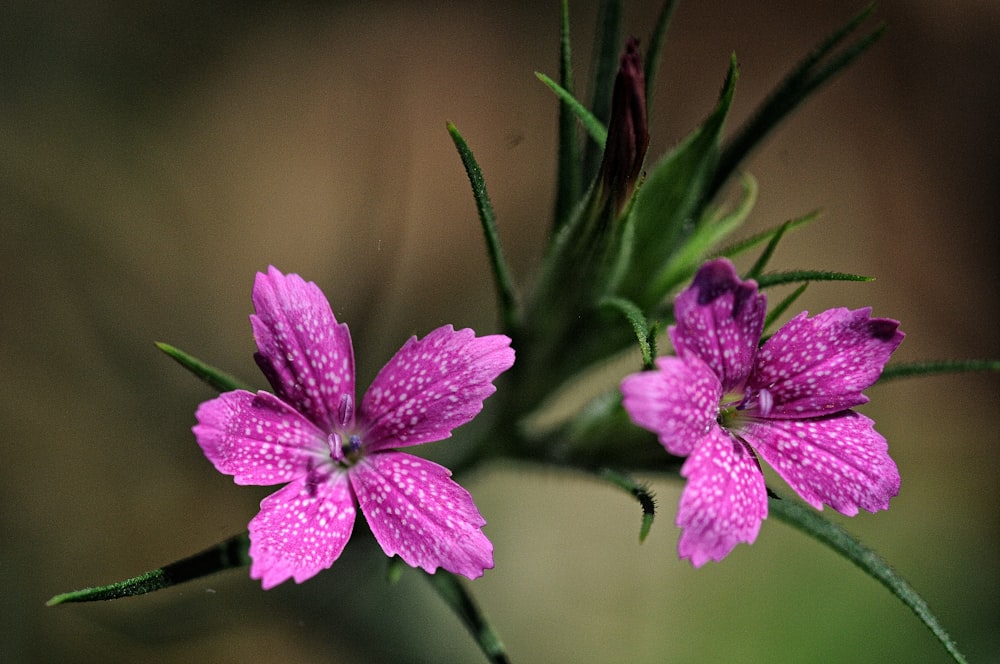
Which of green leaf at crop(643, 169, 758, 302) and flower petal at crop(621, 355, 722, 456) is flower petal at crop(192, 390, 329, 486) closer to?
flower petal at crop(621, 355, 722, 456)

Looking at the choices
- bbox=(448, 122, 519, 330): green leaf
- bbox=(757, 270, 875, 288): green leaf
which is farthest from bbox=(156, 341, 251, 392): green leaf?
bbox=(757, 270, 875, 288): green leaf

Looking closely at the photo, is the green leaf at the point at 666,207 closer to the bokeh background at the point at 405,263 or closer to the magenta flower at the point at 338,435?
the magenta flower at the point at 338,435

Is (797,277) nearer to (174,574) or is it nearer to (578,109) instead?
(578,109)

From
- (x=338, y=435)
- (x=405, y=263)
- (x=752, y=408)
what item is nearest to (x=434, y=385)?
(x=338, y=435)

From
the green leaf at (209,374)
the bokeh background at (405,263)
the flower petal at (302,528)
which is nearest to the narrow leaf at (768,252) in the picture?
the flower petal at (302,528)

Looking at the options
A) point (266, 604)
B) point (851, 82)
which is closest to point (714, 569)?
point (266, 604)
